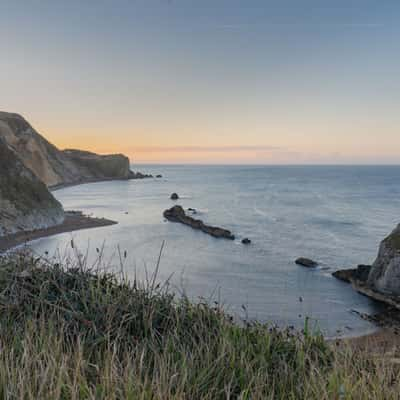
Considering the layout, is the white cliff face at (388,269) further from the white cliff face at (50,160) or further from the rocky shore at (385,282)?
the white cliff face at (50,160)

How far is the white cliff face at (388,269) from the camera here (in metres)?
15.2

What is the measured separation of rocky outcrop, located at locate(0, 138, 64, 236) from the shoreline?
0.56m

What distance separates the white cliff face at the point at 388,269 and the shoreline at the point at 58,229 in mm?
18526

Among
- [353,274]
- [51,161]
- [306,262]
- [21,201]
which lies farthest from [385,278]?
[51,161]

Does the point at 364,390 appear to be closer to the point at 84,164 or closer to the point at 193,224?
the point at 193,224

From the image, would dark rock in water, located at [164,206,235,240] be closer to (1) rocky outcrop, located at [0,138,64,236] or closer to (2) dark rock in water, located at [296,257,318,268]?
(2) dark rock in water, located at [296,257,318,268]

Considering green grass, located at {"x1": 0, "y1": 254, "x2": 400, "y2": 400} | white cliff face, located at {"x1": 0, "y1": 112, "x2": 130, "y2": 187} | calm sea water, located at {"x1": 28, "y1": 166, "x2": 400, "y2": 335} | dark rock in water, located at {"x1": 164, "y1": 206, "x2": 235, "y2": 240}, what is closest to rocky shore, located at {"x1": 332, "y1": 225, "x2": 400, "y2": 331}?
calm sea water, located at {"x1": 28, "y1": 166, "x2": 400, "y2": 335}

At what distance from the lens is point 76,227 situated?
30062 millimetres

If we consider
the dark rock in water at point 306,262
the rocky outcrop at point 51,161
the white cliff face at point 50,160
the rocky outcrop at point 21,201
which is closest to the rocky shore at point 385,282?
the dark rock in water at point 306,262

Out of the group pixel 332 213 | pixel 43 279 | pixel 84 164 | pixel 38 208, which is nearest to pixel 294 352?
pixel 43 279

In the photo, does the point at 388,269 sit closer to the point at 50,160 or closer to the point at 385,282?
the point at 385,282

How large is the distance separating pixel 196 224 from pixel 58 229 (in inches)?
497

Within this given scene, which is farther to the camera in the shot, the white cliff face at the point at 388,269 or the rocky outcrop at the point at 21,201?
the rocky outcrop at the point at 21,201

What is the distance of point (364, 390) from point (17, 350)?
3.26 meters
